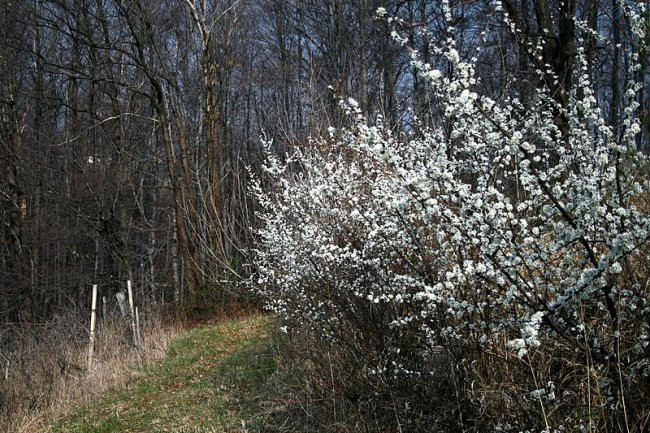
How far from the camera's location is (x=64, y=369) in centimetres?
950

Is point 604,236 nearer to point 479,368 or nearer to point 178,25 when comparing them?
point 479,368

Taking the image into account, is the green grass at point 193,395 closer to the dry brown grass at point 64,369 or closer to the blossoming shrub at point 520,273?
the dry brown grass at point 64,369

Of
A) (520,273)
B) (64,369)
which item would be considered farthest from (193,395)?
(520,273)

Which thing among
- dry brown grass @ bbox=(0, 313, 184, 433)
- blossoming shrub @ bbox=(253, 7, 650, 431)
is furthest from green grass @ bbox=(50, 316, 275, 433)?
blossoming shrub @ bbox=(253, 7, 650, 431)

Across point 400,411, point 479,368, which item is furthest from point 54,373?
point 479,368

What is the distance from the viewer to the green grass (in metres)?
5.78

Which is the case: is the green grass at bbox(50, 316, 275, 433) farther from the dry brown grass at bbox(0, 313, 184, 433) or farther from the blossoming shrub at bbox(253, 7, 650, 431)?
the blossoming shrub at bbox(253, 7, 650, 431)

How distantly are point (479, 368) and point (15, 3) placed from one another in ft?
54.9

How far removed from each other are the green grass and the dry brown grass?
1.25 feet

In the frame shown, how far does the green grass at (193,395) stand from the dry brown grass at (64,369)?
0.38 meters

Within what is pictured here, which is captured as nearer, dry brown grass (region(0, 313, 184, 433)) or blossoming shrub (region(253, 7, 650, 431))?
blossoming shrub (region(253, 7, 650, 431))

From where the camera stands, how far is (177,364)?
9.39 m

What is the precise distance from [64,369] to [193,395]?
3.61 m

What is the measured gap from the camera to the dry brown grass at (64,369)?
26.7 feet
